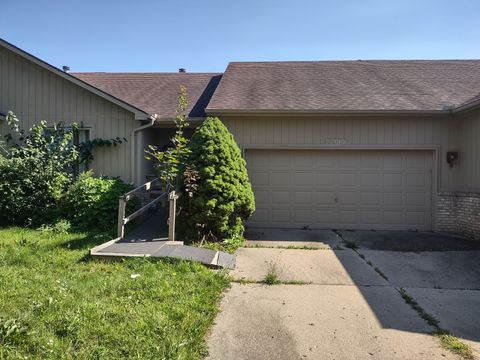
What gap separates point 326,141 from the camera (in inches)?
377

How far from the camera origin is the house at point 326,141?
367 inches

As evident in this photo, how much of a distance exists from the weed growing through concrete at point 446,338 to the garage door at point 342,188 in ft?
17.0

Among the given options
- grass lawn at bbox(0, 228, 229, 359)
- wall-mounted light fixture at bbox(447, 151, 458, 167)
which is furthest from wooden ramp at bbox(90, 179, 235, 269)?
wall-mounted light fixture at bbox(447, 151, 458, 167)

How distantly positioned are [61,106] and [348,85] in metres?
8.37

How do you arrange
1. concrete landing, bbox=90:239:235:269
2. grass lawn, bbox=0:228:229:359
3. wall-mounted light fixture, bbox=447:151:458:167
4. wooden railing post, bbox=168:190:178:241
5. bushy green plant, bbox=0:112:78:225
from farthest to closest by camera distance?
wall-mounted light fixture, bbox=447:151:458:167 < bushy green plant, bbox=0:112:78:225 < wooden railing post, bbox=168:190:178:241 < concrete landing, bbox=90:239:235:269 < grass lawn, bbox=0:228:229:359

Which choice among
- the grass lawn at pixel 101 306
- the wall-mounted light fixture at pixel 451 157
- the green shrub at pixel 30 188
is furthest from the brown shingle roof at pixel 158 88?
the wall-mounted light fixture at pixel 451 157

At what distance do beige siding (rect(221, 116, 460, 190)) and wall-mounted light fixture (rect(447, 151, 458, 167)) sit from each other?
11 centimetres

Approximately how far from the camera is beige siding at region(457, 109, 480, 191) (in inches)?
337

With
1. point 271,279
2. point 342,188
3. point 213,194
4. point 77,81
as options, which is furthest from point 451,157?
point 77,81

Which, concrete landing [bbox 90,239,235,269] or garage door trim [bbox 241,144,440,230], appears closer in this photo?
concrete landing [bbox 90,239,235,269]

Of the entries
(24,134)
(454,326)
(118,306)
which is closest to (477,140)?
(454,326)

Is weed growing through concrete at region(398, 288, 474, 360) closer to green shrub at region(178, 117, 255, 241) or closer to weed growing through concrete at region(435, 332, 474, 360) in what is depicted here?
weed growing through concrete at region(435, 332, 474, 360)

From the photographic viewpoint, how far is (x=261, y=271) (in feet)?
19.1

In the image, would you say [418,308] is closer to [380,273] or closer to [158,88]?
[380,273]
